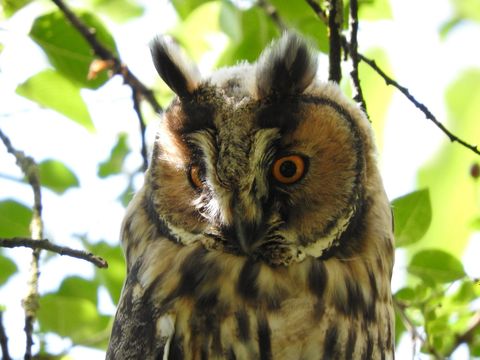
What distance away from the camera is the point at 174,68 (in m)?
3.19

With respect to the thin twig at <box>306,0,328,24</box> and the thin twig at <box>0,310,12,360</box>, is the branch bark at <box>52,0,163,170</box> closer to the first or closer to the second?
the thin twig at <box>306,0,328,24</box>

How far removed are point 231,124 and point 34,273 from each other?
0.77 metres

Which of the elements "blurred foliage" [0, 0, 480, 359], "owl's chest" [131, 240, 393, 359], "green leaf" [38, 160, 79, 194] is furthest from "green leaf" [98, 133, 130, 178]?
"owl's chest" [131, 240, 393, 359]

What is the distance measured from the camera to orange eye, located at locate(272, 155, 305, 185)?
Result: 2875 millimetres

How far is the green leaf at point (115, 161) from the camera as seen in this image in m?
4.05

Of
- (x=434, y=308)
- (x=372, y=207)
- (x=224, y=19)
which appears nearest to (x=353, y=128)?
(x=372, y=207)

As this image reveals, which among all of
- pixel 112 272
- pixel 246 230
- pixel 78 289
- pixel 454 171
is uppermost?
pixel 454 171

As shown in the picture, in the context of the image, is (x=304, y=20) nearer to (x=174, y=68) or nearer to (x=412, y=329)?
(x=174, y=68)

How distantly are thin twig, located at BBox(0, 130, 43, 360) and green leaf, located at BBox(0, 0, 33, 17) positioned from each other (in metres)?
0.41

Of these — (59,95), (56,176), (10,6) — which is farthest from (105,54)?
(56,176)

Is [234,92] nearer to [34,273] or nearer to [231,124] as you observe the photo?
[231,124]

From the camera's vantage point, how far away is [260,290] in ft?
9.49

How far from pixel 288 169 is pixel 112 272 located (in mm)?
1048

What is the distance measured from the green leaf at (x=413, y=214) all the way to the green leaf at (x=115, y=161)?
1.33m
